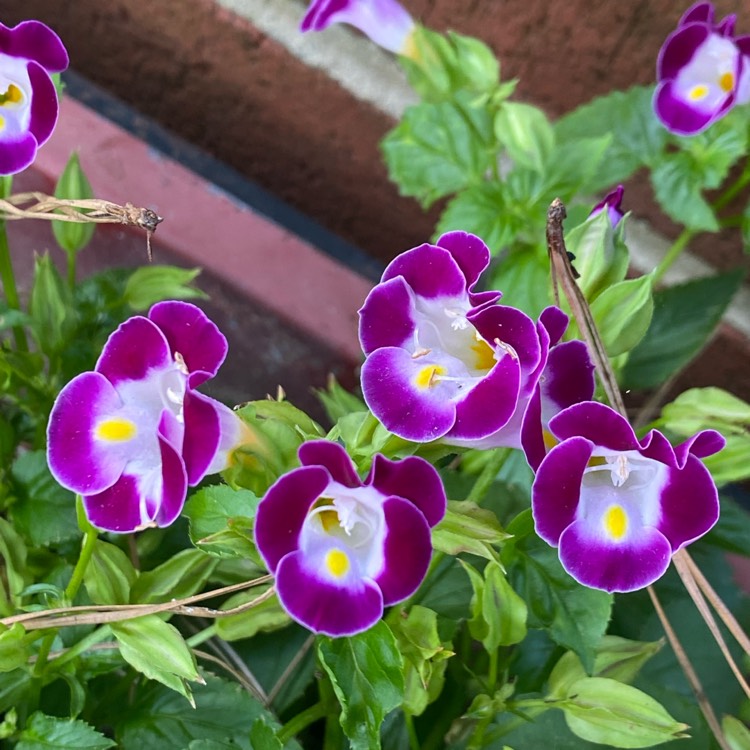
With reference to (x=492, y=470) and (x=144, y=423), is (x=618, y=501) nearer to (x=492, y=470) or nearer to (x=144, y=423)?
(x=492, y=470)

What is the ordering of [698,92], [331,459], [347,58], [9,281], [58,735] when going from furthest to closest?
[347,58], [698,92], [9,281], [58,735], [331,459]

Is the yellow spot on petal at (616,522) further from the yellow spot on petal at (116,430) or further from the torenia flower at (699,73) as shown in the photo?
the torenia flower at (699,73)

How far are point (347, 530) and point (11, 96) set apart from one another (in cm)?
33

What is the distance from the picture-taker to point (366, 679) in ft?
Result: 1.25

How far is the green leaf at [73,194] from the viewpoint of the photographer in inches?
24.6

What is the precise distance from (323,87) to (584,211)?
506 millimetres

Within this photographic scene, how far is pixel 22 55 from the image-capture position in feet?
1.44

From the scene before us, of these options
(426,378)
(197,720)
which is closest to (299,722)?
(197,720)

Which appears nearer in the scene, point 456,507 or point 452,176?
point 456,507

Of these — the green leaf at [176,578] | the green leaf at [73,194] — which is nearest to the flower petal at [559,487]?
the green leaf at [176,578]

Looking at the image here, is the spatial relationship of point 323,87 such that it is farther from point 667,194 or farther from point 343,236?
point 667,194

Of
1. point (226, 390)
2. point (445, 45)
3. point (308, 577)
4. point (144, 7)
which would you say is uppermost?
point (445, 45)

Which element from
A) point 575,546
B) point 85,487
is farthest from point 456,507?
point 85,487

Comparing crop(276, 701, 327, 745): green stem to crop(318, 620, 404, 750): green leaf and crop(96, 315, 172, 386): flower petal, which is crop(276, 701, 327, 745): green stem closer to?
crop(318, 620, 404, 750): green leaf
